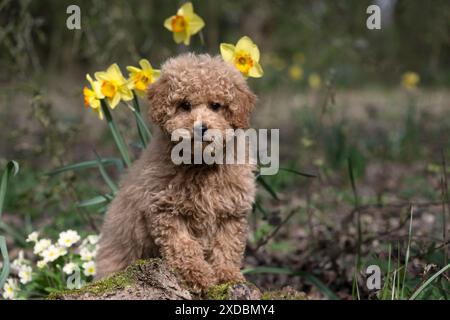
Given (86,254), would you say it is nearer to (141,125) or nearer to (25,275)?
(25,275)

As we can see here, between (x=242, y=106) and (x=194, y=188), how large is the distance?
0.42 meters

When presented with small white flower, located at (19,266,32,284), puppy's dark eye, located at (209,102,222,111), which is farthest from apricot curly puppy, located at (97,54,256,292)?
small white flower, located at (19,266,32,284)

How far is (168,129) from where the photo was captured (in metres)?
2.64

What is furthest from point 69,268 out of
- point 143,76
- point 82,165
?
point 143,76

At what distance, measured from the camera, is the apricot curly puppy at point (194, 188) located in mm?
2660

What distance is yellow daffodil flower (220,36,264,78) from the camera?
321 centimetres

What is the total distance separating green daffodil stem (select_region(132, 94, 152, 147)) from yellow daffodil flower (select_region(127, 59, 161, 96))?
14cm

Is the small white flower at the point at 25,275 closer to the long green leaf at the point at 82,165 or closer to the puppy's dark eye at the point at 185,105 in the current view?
the long green leaf at the point at 82,165

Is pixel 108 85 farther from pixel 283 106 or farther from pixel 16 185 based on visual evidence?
pixel 283 106

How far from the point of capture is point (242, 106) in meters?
2.76

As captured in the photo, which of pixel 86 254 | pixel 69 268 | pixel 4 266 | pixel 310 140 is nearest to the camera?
pixel 4 266

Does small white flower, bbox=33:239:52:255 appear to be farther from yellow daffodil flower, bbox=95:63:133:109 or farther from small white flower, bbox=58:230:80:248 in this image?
yellow daffodil flower, bbox=95:63:133:109

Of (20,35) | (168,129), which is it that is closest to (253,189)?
(168,129)
